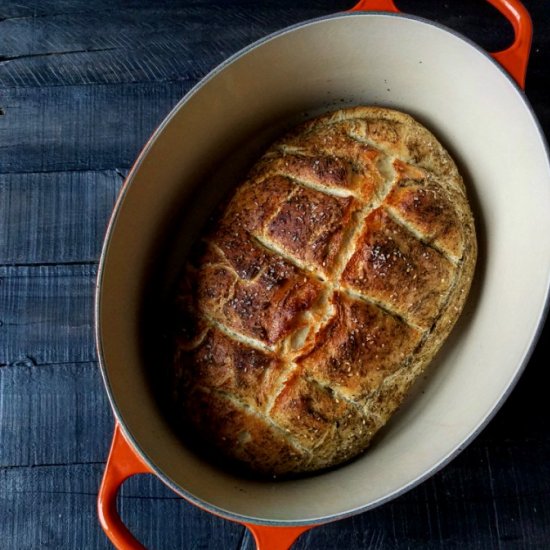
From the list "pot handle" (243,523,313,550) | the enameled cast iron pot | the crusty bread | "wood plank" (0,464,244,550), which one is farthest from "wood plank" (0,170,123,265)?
"pot handle" (243,523,313,550)

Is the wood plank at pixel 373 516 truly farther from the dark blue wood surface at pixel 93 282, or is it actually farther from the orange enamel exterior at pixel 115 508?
the orange enamel exterior at pixel 115 508

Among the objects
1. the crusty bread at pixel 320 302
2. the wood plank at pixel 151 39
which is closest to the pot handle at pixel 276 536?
the crusty bread at pixel 320 302

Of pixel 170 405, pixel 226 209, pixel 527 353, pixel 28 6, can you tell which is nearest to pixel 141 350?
pixel 170 405

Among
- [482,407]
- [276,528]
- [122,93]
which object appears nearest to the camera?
[276,528]

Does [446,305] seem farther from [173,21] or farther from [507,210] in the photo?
[173,21]

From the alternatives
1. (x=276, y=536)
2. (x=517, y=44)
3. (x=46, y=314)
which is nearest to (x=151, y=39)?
(x=46, y=314)

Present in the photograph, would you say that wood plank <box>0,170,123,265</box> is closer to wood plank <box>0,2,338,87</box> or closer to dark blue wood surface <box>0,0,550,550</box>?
dark blue wood surface <box>0,0,550,550</box>
